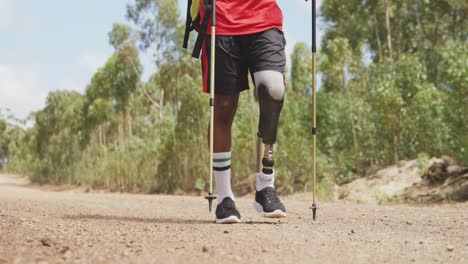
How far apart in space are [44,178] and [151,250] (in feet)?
123

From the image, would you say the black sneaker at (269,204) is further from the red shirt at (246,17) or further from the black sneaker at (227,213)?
the red shirt at (246,17)

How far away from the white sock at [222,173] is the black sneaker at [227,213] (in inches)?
3.3

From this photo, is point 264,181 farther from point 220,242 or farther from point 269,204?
point 220,242

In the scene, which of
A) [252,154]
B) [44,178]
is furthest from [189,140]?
[44,178]

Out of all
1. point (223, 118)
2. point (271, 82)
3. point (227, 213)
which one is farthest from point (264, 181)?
point (271, 82)

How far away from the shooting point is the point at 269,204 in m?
4.05

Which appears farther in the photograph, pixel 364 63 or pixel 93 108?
pixel 93 108

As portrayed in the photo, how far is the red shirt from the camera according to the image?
13.5ft

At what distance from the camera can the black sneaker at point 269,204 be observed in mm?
4031

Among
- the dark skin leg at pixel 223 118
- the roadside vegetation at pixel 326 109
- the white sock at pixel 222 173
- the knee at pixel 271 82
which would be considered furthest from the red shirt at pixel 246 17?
the roadside vegetation at pixel 326 109

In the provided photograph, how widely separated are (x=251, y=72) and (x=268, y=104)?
30 cm

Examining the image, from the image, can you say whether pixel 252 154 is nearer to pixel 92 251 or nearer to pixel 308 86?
pixel 92 251

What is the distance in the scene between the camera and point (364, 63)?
20.1m

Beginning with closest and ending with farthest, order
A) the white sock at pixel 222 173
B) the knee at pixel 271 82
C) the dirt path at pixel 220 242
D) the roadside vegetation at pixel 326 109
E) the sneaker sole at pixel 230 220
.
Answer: the dirt path at pixel 220 242 < the sneaker sole at pixel 230 220 < the knee at pixel 271 82 < the white sock at pixel 222 173 < the roadside vegetation at pixel 326 109
